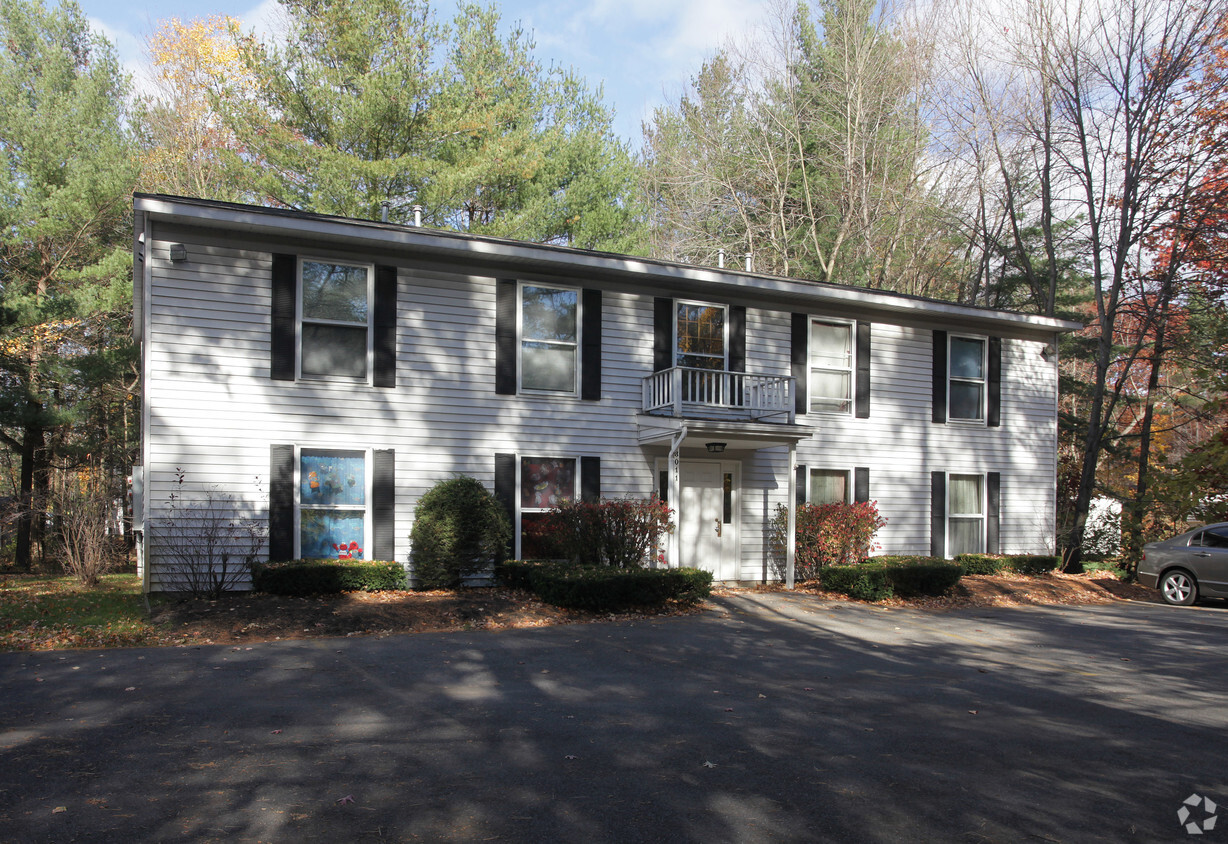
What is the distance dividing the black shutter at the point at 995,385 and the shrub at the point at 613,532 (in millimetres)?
9099

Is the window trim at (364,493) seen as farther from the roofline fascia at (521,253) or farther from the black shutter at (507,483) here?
the roofline fascia at (521,253)

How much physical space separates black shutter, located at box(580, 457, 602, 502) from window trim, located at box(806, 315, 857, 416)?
4544mm

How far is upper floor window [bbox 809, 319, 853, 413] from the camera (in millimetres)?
15945

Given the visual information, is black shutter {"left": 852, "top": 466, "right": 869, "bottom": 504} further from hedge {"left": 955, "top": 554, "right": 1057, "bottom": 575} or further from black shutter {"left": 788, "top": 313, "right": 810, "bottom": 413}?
hedge {"left": 955, "top": 554, "right": 1057, "bottom": 575}

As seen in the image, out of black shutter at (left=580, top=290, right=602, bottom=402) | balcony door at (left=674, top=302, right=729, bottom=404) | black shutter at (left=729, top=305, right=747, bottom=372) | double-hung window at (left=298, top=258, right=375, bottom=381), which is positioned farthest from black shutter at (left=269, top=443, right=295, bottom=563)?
black shutter at (left=729, top=305, right=747, bottom=372)

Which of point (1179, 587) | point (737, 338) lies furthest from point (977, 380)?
point (737, 338)

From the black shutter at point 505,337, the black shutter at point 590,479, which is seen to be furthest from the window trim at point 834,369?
the black shutter at point 505,337

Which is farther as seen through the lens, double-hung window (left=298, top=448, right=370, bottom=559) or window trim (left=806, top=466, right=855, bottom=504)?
window trim (left=806, top=466, right=855, bottom=504)

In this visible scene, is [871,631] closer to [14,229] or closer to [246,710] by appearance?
[246,710]

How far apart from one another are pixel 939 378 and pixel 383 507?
11.5 metres

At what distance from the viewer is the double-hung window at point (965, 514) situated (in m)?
17.0

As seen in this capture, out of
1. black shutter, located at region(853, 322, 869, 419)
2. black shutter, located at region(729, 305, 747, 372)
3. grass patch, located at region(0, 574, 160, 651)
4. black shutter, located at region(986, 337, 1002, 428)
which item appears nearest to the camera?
grass patch, located at region(0, 574, 160, 651)

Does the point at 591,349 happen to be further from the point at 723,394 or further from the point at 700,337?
the point at 723,394

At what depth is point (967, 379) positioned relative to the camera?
1741 centimetres
